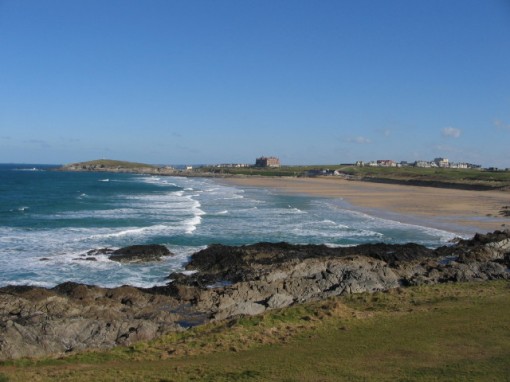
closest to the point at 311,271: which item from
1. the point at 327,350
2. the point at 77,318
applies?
the point at 327,350

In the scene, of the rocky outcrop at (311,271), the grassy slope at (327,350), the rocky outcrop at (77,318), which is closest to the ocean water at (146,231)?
the rocky outcrop at (311,271)

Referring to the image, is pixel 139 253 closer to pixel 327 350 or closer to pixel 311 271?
pixel 311 271

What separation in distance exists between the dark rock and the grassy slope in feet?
44.8

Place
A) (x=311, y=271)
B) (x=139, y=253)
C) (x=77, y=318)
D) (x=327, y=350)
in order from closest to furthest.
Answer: (x=327, y=350)
(x=77, y=318)
(x=311, y=271)
(x=139, y=253)

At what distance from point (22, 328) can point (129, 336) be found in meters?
3.15

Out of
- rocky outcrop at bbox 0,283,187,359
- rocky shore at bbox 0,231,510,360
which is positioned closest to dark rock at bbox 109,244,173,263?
rocky shore at bbox 0,231,510,360

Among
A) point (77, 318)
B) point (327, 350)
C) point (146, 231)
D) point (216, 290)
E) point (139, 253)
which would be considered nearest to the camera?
point (327, 350)

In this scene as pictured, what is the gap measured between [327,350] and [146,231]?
28.0 metres

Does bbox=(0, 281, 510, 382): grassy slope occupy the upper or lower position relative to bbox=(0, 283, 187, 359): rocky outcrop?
upper

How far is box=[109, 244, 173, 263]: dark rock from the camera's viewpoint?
29.2 meters

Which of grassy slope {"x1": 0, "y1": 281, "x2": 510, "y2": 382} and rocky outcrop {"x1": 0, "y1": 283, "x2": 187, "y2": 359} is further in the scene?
rocky outcrop {"x1": 0, "y1": 283, "x2": 187, "y2": 359}

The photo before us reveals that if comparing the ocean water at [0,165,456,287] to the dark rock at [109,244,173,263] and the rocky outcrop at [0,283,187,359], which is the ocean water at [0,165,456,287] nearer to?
the dark rock at [109,244,173,263]

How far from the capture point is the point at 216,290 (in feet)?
70.4

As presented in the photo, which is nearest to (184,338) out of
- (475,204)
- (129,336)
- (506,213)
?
(129,336)
